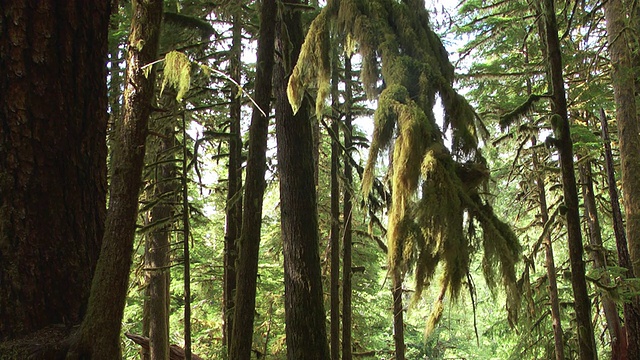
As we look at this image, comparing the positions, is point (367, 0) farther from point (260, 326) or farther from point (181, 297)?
point (181, 297)

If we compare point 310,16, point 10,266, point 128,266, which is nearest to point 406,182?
point 128,266

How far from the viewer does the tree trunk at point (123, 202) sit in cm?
235

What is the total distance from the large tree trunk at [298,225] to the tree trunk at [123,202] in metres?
2.80

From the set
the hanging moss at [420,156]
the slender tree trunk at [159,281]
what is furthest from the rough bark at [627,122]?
the slender tree trunk at [159,281]

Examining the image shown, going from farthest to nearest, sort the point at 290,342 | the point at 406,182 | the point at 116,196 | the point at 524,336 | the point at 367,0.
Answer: the point at 524,336, the point at 290,342, the point at 367,0, the point at 406,182, the point at 116,196

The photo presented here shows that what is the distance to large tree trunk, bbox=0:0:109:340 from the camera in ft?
7.37

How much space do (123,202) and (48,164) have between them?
43 cm

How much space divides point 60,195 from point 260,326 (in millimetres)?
10278

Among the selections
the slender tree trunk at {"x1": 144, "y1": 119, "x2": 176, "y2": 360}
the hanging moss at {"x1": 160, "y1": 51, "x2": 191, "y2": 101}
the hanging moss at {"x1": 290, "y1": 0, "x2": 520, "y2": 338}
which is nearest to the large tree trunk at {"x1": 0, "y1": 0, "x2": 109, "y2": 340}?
the hanging moss at {"x1": 160, "y1": 51, "x2": 191, "y2": 101}

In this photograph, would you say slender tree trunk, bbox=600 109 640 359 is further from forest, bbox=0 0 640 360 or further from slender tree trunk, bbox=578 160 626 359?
slender tree trunk, bbox=578 160 626 359

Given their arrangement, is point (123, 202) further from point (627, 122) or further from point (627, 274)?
point (627, 122)

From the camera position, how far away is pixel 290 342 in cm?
582

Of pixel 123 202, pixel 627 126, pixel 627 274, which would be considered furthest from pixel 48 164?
pixel 627 126

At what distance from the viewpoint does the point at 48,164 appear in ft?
7.75
